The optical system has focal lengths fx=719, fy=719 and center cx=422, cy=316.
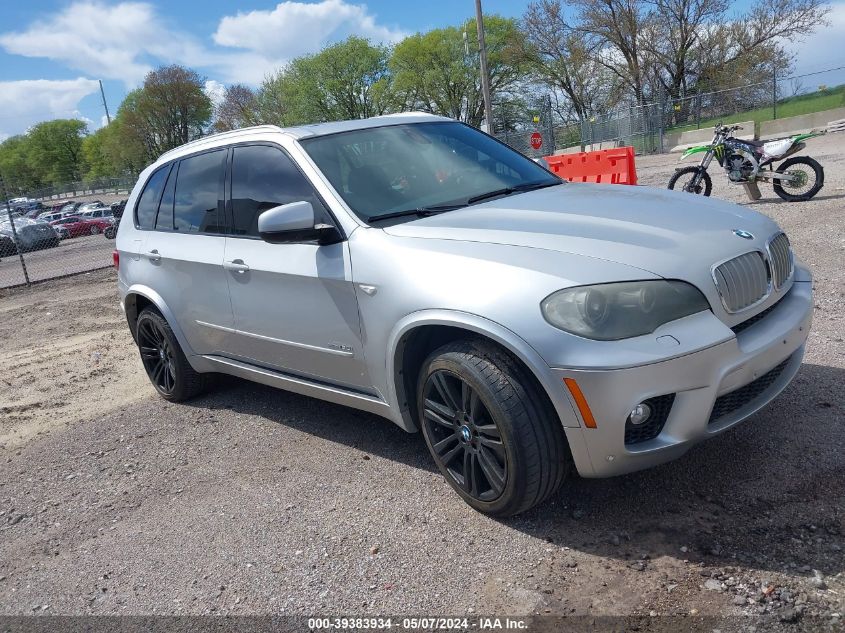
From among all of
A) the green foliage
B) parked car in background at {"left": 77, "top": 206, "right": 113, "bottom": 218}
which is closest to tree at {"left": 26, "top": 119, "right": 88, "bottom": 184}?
the green foliage

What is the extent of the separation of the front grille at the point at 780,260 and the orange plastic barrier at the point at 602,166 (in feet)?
24.5

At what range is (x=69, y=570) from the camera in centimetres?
338

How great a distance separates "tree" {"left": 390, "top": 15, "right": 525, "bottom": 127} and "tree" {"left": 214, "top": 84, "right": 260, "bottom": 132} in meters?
15.3

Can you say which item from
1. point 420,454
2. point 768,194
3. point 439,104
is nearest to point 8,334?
point 420,454

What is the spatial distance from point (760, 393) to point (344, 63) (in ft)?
217

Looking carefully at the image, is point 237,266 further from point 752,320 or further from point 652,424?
point 752,320

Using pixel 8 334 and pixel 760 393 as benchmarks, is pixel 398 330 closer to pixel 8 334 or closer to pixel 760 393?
pixel 760 393

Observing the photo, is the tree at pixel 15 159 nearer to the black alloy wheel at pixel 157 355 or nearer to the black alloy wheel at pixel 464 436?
the black alloy wheel at pixel 157 355

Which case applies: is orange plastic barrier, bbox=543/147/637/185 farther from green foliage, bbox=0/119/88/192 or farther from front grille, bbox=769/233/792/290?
green foliage, bbox=0/119/88/192

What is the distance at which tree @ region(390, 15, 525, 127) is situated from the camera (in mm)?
61500

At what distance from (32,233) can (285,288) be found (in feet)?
86.2

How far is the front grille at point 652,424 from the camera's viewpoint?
8.95 feet

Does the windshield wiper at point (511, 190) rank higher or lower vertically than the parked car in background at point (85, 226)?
higher

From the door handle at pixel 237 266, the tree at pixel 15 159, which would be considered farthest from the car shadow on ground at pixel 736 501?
the tree at pixel 15 159
